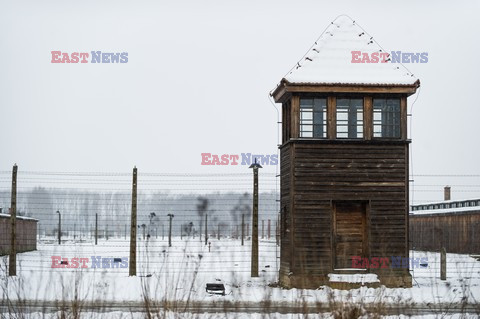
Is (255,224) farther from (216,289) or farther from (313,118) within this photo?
(216,289)

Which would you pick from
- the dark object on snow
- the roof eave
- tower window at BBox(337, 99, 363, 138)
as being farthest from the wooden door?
the dark object on snow

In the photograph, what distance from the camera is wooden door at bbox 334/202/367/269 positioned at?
21844 mm

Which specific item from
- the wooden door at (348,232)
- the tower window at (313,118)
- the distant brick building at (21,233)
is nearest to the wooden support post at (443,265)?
the wooden door at (348,232)

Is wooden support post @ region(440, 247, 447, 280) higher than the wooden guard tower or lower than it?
lower

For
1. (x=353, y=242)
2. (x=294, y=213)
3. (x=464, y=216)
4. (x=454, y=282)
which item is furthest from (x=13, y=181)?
(x=464, y=216)

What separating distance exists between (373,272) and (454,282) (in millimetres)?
3592

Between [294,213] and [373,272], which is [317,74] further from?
[373,272]

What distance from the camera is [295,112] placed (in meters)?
21.9

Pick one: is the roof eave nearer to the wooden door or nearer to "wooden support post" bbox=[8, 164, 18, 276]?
the wooden door

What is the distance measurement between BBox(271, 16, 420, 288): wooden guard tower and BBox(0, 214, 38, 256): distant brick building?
20.0 meters

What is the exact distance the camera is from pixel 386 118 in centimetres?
2231

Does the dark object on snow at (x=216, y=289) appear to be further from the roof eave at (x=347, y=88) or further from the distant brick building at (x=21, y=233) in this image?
the distant brick building at (x=21, y=233)

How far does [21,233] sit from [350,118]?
104 ft

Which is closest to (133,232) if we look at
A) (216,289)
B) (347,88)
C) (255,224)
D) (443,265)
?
(255,224)
